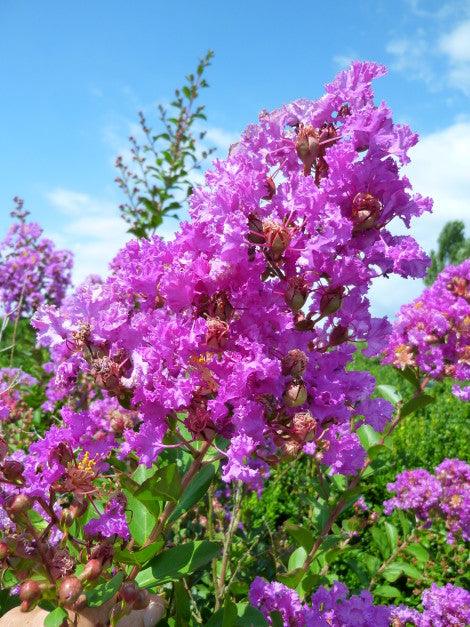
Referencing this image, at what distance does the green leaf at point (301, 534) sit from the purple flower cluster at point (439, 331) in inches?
36.6

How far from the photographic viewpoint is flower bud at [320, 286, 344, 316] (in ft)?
3.22

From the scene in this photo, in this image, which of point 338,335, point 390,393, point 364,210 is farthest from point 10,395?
point 364,210

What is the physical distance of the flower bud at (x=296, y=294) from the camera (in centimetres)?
95

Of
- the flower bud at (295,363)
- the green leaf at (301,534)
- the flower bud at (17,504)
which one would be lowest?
the green leaf at (301,534)

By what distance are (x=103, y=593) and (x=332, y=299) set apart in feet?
1.90

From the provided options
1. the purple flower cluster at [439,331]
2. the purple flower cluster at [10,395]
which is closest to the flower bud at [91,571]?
the purple flower cluster at [10,395]

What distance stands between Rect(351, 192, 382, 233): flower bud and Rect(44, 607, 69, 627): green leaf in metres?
0.75

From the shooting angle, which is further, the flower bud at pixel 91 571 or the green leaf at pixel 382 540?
the green leaf at pixel 382 540

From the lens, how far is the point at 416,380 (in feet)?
7.29

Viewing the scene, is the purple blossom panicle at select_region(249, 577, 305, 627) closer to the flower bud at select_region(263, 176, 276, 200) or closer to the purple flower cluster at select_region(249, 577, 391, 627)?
the purple flower cluster at select_region(249, 577, 391, 627)

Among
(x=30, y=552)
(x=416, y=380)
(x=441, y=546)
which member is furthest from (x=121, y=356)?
(x=441, y=546)

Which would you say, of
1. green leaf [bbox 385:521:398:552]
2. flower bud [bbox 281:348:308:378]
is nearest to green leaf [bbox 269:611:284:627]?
flower bud [bbox 281:348:308:378]

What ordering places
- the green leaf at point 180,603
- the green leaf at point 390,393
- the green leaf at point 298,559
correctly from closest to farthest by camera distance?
1. the green leaf at point 180,603
2. the green leaf at point 298,559
3. the green leaf at point 390,393

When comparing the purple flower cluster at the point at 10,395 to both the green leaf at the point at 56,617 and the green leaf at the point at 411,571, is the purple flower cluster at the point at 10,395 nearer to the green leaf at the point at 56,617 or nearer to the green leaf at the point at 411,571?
the green leaf at the point at 56,617
